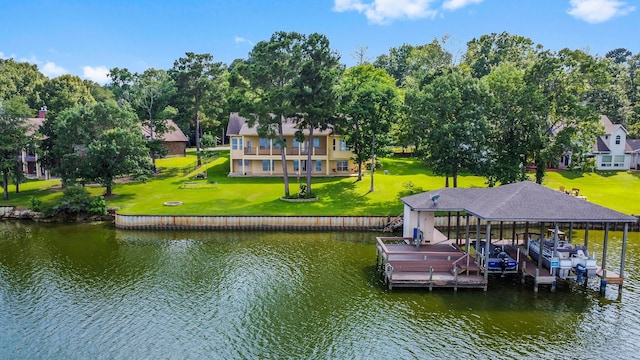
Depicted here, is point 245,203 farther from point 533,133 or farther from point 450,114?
point 533,133

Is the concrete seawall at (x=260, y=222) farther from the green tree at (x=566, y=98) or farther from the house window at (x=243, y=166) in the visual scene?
the house window at (x=243, y=166)

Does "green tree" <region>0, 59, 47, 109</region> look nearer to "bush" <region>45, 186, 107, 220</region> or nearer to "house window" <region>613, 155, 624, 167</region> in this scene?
"bush" <region>45, 186, 107, 220</region>

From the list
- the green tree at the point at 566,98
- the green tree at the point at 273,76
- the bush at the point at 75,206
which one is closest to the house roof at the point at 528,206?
the green tree at the point at 566,98

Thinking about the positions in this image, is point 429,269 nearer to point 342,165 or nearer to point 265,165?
point 342,165

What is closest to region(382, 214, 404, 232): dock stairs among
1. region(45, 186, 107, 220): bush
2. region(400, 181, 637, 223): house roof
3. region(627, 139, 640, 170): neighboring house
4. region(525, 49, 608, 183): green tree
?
region(400, 181, 637, 223): house roof

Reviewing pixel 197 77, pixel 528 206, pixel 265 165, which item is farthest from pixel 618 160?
pixel 197 77

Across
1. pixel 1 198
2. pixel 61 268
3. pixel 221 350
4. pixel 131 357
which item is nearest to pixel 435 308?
pixel 221 350
